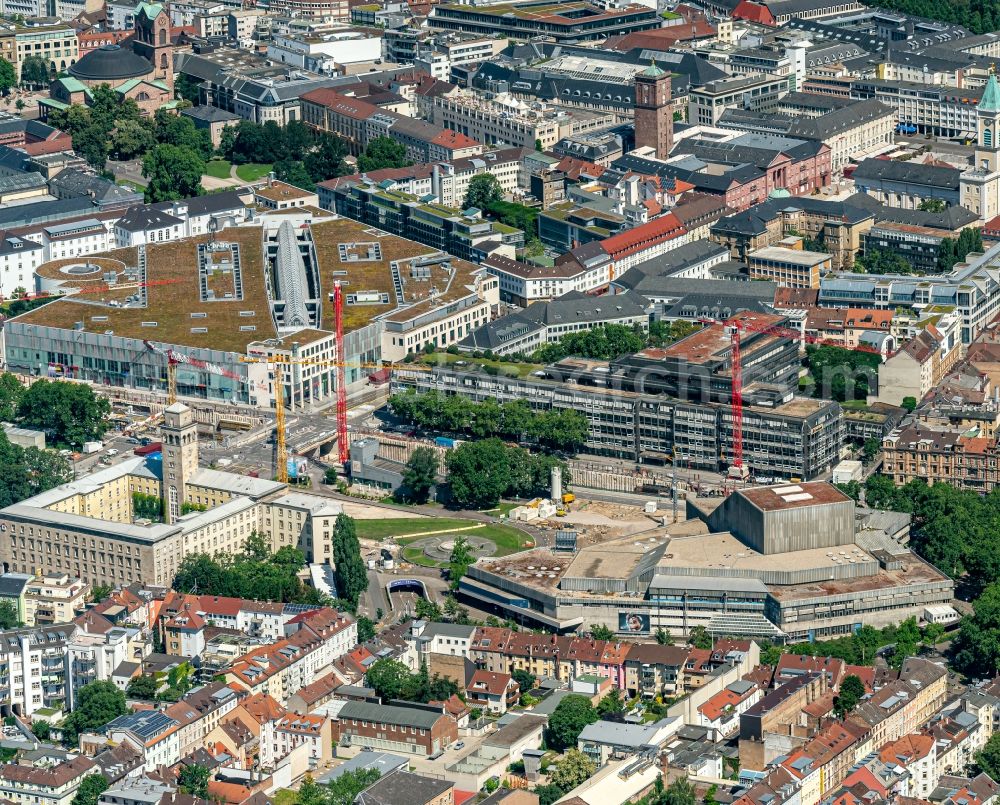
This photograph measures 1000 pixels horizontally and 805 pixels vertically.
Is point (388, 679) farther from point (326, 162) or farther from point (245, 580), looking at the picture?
point (326, 162)

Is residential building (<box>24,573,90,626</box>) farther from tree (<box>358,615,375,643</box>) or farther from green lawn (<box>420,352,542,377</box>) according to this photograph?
green lawn (<box>420,352,542,377</box>)

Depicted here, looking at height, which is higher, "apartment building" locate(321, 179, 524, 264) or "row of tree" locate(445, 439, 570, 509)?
"apartment building" locate(321, 179, 524, 264)

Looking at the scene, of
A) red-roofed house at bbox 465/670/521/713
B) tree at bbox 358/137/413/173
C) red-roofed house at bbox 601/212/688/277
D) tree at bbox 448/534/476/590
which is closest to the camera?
red-roofed house at bbox 465/670/521/713

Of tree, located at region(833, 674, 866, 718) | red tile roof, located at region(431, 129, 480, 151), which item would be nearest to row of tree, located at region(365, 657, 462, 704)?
tree, located at region(833, 674, 866, 718)

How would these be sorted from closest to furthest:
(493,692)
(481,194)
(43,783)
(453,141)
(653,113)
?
1. (43,783)
2. (493,692)
3. (481,194)
4. (653,113)
5. (453,141)

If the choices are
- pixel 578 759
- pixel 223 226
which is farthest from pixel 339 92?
pixel 578 759

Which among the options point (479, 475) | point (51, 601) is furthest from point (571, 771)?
point (479, 475)
